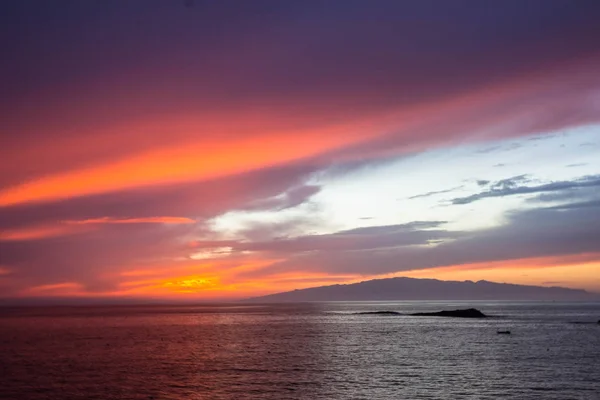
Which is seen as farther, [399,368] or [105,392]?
[399,368]

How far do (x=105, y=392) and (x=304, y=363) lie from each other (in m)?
26.0

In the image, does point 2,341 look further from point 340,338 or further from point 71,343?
point 340,338

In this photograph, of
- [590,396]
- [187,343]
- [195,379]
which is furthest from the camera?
[187,343]

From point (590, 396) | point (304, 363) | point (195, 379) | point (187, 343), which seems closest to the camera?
point (590, 396)

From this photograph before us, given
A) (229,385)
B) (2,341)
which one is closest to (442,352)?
(229,385)

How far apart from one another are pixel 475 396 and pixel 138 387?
1197 inches

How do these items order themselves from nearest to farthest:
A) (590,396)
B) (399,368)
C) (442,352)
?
(590,396), (399,368), (442,352)

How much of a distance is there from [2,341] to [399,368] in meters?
78.2

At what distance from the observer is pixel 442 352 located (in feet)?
257

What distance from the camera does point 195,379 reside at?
2253 inches

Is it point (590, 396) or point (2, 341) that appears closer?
point (590, 396)

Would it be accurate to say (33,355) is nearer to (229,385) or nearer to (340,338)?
(229,385)

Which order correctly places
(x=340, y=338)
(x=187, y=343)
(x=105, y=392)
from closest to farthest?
(x=105, y=392) < (x=187, y=343) < (x=340, y=338)

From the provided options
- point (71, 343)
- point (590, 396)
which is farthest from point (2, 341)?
point (590, 396)
